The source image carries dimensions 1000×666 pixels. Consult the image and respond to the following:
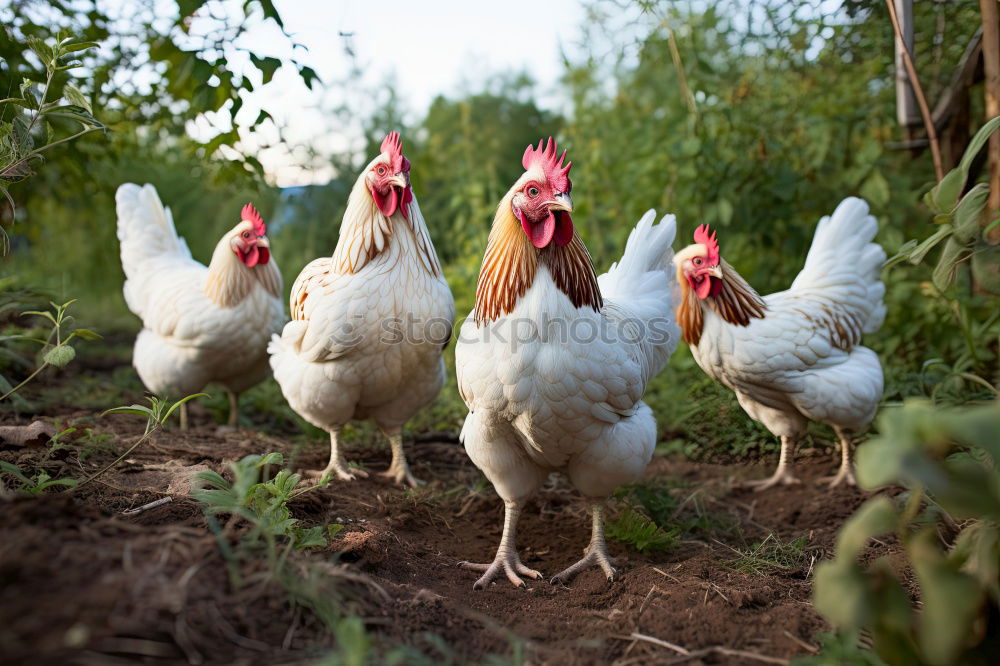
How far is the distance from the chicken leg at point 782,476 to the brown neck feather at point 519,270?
220cm

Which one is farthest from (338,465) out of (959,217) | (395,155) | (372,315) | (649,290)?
(959,217)

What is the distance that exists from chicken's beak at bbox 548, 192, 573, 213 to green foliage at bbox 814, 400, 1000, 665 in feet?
4.79

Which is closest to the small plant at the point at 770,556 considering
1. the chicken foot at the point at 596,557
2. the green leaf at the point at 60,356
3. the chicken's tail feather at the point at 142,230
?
the chicken foot at the point at 596,557

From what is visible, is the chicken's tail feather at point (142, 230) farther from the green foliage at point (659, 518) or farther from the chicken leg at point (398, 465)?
the green foliage at point (659, 518)

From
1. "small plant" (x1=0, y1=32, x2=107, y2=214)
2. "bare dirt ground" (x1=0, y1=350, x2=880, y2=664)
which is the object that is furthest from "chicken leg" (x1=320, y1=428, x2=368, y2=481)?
"small plant" (x1=0, y1=32, x2=107, y2=214)

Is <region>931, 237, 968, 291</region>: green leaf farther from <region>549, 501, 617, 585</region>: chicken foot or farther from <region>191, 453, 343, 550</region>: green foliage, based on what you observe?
<region>191, 453, 343, 550</region>: green foliage

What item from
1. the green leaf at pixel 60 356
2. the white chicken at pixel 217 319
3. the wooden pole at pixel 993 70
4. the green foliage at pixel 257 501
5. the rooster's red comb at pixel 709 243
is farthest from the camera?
the white chicken at pixel 217 319

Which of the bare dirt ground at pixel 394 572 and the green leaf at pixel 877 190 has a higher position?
the green leaf at pixel 877 190

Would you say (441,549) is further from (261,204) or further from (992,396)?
(261,204)

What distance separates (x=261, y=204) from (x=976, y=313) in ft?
22.8

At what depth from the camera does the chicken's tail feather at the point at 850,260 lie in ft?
15.0

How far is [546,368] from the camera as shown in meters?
2.71

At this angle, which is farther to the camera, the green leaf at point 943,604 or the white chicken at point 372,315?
the white chicken at point 372,315

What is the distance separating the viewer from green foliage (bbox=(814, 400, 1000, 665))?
142 cm
